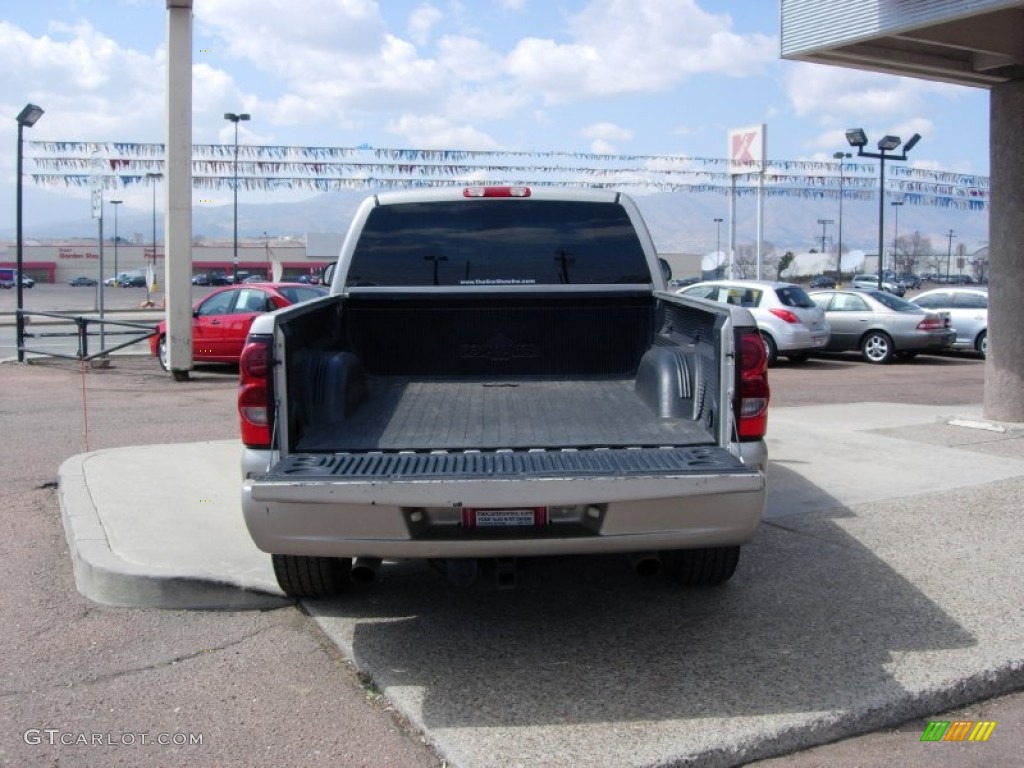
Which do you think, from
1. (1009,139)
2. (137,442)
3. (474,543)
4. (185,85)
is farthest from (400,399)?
(185,85)

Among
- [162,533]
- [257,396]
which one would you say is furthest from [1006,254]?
[257,396]

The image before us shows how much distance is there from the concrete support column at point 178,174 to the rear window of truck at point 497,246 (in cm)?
944

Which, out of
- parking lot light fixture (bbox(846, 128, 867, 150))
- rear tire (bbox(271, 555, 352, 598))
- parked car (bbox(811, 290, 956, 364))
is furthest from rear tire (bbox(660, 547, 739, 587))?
parking lot light fixture (bbox(846, 128, 867, 150))

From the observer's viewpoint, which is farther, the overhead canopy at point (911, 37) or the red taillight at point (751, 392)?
the overhead canopy at point (911, 37)

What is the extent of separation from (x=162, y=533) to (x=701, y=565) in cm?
314

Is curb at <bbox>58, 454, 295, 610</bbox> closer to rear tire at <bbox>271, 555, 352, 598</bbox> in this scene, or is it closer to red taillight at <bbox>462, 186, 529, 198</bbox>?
rear tire at <bbox>271, 555, 352, 598</bbox>

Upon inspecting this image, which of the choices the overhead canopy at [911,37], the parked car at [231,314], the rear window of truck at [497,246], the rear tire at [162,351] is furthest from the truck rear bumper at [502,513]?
the rear tire at [162,351]

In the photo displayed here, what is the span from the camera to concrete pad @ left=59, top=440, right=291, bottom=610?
17.3 ft

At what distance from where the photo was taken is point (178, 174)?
48.8 feet

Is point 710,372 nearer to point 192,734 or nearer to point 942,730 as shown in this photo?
point 942,730

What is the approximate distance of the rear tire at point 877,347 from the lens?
2027 centimetres

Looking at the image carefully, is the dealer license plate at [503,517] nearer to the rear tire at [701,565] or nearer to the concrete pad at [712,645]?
the concrete pad at [712,645]

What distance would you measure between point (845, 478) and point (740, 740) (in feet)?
15.7

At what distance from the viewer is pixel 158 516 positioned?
6602 mm
